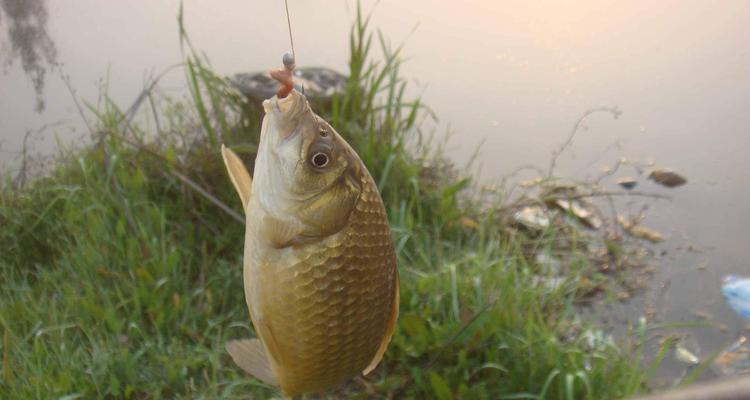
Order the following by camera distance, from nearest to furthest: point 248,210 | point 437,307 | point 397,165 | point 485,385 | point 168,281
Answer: point 248,210
point 485,385
point 437,307
point 168,281
point 397,165

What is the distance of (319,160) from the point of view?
0.62 meters

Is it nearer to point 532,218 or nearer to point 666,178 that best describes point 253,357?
point 532,218

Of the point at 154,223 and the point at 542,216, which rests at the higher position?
the point at 154,223

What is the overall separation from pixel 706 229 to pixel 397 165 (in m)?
0.88

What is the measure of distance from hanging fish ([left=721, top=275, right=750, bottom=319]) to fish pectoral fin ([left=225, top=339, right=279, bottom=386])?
129 centimetres

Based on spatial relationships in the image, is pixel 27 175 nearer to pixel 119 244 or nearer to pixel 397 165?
pixel 119 244

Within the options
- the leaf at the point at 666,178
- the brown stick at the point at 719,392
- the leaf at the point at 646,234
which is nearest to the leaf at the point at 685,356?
the leaf at the point at 646,234

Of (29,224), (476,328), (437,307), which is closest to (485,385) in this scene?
(476,328)

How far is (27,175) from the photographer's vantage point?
2.15 meters

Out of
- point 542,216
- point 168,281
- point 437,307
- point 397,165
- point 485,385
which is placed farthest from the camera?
point 542,216

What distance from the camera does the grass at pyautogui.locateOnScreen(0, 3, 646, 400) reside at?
4.28 ft

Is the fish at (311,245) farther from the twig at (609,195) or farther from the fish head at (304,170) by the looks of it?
the twig at (609,195)

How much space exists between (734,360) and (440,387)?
75cm

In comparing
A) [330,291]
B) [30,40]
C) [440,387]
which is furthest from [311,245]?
[30,40]
